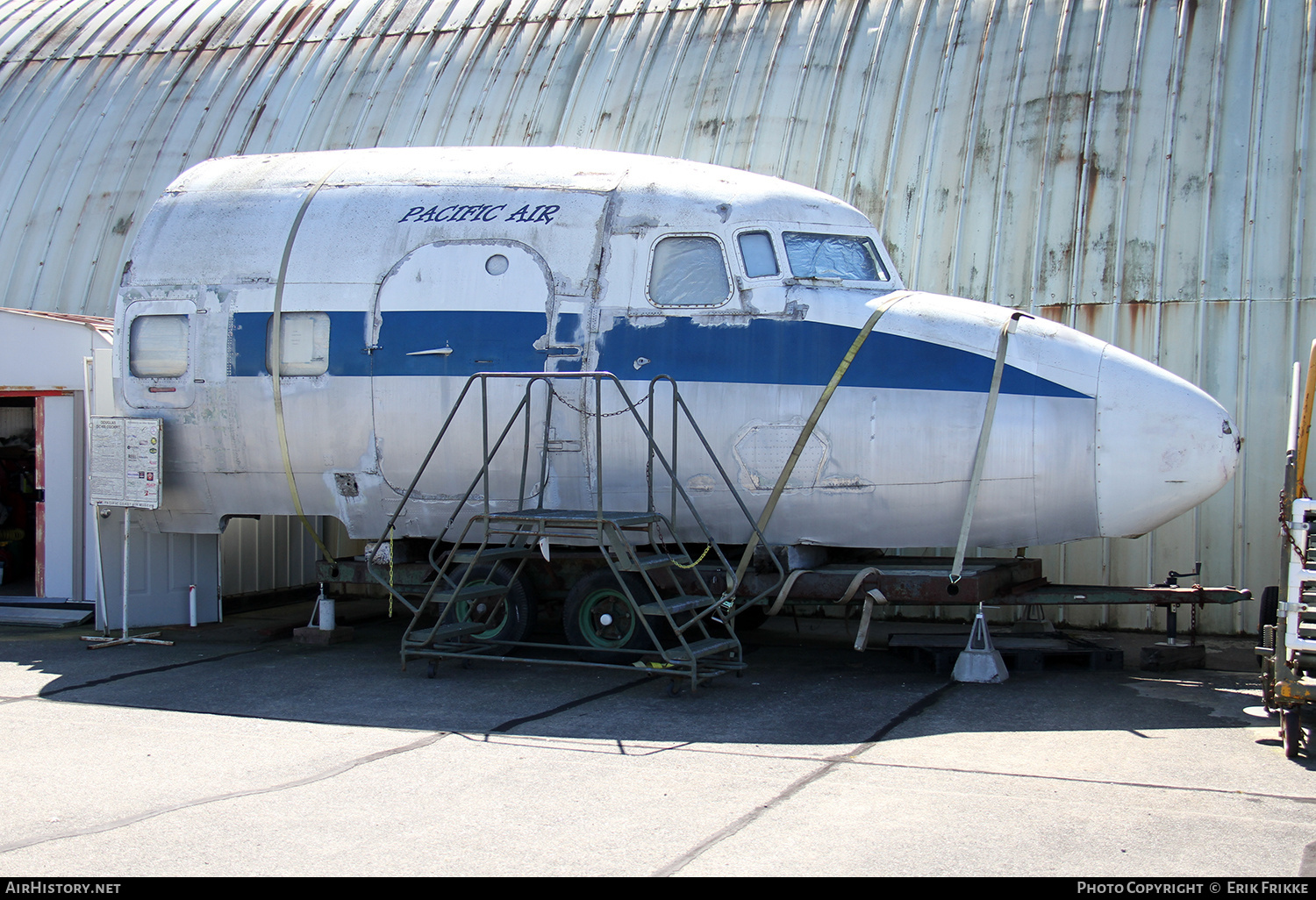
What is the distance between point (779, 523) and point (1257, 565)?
5.81 metres

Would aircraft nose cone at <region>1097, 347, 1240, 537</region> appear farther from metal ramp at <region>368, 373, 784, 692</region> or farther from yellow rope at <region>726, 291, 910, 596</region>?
metal ramp at <region>368, 373, 784, 692</region>

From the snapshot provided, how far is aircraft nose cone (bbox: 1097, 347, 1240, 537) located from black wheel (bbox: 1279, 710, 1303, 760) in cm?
232

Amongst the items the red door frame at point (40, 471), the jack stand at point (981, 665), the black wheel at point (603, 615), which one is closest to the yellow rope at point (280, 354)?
the black wheel at point (603, 615)

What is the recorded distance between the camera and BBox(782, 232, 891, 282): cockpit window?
10414 millimetres

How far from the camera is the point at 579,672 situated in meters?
10.5

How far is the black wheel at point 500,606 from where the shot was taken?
1094cm

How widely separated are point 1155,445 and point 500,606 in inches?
233

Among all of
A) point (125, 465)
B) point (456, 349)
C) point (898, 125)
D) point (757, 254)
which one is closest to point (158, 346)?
point (125, 465)

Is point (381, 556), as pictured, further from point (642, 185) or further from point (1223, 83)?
point (1223, 83)

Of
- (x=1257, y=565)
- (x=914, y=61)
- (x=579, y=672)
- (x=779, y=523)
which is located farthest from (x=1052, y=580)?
(x=914, y=61)

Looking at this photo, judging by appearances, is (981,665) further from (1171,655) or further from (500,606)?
(500,606)

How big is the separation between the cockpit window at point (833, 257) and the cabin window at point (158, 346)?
585 cm

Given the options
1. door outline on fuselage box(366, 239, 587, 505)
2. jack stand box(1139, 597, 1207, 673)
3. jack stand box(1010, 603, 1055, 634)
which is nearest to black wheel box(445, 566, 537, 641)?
door outline on fuselage box(366, 239, 587, 505)

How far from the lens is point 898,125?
15438 millimetres
